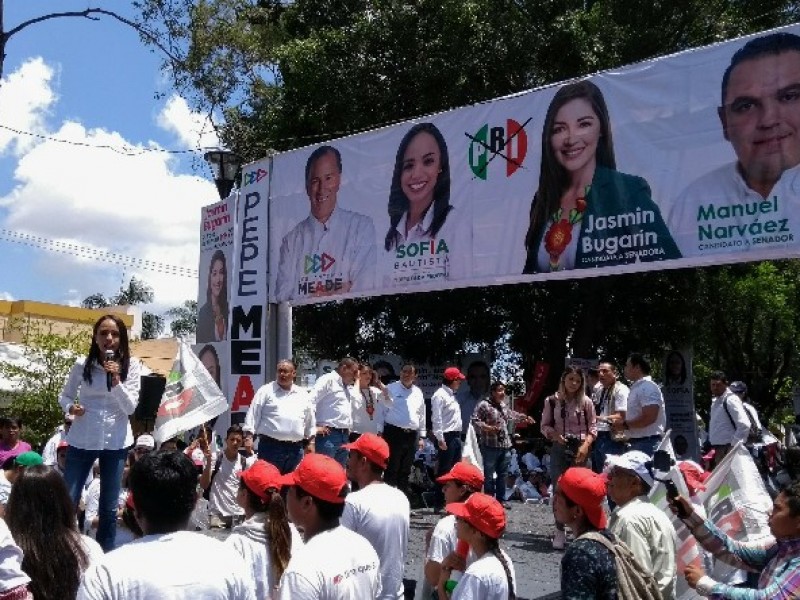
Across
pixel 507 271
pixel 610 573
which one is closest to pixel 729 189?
pixel 507 271

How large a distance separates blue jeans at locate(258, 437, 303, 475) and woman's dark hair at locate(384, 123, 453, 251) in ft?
9.88

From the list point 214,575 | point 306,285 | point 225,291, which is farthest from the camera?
point 225,291

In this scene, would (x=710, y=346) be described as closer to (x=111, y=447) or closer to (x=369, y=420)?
(x=369, y=420)

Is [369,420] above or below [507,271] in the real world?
below

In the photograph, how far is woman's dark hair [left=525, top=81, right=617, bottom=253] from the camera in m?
10.5

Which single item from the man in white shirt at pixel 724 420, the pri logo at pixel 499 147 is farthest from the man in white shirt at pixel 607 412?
the pri logo at pixel 499 147

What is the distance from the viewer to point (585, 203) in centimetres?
1041

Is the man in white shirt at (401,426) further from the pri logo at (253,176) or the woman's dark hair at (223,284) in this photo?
the pri logo at (253,176)

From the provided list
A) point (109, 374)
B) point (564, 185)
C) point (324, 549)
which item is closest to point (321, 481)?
point (324, 549)

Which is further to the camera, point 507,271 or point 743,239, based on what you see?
point 507,271

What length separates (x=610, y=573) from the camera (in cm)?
382

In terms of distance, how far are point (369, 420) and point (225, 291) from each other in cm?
314

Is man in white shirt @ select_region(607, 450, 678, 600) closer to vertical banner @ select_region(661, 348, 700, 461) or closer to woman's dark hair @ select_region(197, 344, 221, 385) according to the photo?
woman's dark hair @ select_region(197, 344, 221, 385)

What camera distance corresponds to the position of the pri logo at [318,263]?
1312 centimetres
